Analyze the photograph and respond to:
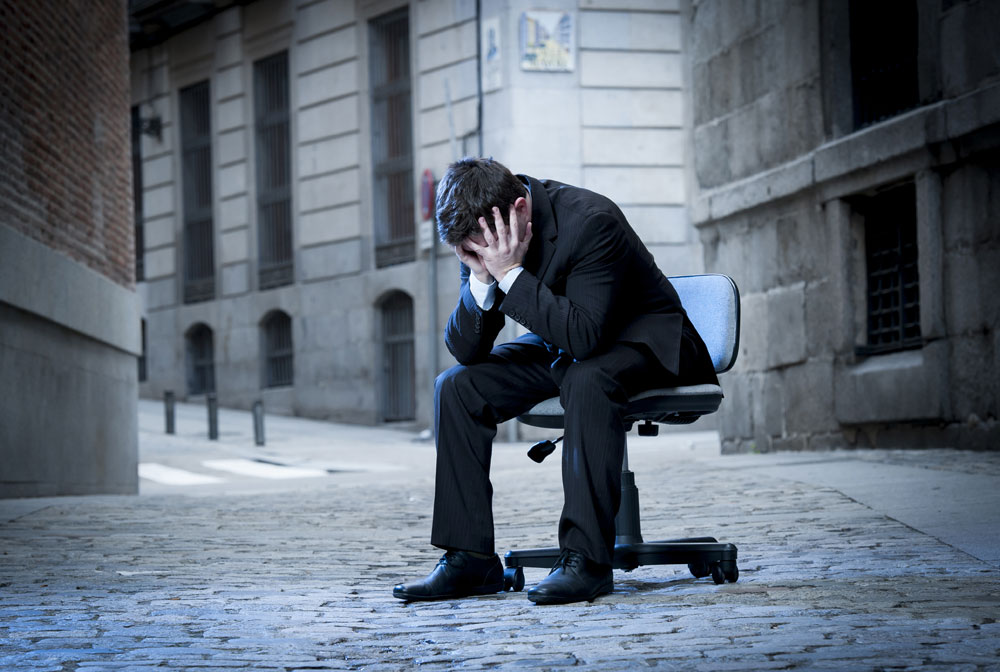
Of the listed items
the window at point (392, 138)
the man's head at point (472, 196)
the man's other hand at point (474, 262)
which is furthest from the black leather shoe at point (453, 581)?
the window at point (392, 138)

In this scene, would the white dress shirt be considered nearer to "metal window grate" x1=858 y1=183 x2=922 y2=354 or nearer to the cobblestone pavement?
the cobblestone pavement

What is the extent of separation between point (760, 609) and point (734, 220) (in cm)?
881

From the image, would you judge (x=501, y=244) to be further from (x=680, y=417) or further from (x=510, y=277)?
(x=680, y=417)

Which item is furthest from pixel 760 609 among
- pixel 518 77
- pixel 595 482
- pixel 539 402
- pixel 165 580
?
pixel 518 77

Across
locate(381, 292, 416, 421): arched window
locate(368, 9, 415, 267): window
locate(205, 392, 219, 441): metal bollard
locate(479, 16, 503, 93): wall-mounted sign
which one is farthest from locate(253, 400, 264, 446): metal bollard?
locate(479, 16, 503, 93): wall-mounted sign

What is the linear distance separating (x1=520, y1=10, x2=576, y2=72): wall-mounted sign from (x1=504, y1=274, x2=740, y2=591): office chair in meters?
17.5

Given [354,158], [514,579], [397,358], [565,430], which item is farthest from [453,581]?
[354,158]

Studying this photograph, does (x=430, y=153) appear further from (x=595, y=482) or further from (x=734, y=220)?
(x=595, y=482)

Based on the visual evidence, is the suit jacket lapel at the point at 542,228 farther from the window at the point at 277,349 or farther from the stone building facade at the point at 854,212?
the window at the point at 277,349

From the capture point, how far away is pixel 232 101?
88.3 ft

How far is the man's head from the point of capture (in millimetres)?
4074

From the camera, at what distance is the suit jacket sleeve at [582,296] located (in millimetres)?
4074

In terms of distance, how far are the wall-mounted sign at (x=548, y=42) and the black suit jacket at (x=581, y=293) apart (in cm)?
1784

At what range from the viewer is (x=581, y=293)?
4.12 m
